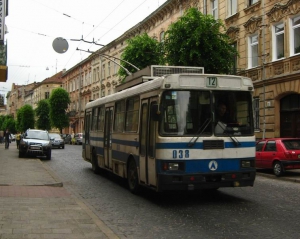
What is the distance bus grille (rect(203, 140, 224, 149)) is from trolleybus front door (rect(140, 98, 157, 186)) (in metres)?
1.16

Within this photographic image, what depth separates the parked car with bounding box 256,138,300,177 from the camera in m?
16.0

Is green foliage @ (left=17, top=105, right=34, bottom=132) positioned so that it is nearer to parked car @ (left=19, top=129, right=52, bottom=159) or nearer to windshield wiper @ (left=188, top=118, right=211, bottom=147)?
parked car @ (left=19, top=129, right=52, bottom=159)

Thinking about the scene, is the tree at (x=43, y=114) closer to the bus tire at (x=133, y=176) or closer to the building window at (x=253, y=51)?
the building window at (x=253, y=51)

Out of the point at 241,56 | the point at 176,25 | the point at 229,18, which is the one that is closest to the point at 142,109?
the point at 176,25

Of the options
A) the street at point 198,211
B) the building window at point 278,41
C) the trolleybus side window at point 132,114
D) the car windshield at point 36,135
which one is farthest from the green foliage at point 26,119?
the trolleybus side window at point 132,114

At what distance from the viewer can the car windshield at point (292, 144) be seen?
16.3 meters

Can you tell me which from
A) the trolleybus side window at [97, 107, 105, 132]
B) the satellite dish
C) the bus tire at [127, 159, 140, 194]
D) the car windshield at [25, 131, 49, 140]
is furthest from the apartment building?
the bus tire at [127, 159, 140, 194]

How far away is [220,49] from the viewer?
23188mm

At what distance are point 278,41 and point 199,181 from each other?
646 inches

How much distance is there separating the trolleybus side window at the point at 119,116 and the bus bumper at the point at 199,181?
11.9 ft

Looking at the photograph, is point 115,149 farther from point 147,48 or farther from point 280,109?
point 147,48

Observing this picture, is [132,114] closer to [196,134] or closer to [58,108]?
[196,134]

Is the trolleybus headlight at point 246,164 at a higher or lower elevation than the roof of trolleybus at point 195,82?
lower

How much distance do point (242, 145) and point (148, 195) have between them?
3027 mm
